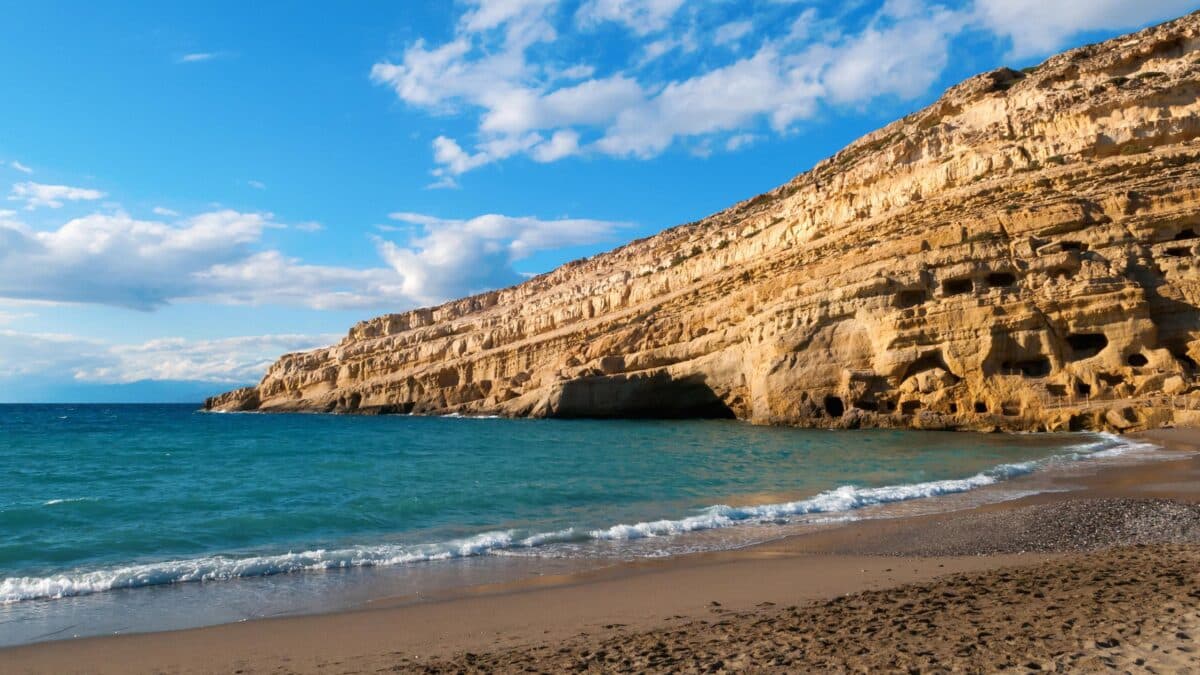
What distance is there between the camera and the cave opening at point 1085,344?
82.6 feet

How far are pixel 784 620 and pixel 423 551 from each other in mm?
5437

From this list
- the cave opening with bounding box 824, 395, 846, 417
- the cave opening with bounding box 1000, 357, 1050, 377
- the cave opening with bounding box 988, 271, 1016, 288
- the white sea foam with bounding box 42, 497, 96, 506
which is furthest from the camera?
the cave opening with bounding box 824, 395, 846, 417

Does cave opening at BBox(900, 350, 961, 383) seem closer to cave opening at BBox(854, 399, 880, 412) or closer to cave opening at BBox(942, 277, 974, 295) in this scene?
cave opening at BBox(854, 399, 880, 412)

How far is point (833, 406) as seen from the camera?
30.9m

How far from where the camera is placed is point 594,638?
19.5ft

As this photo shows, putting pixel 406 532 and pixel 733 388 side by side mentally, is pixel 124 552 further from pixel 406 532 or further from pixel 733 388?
pixel 733 388

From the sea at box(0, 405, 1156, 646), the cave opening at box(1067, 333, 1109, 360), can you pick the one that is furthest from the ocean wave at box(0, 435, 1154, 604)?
the cave opening at box(1067, 333, 1109, 360)

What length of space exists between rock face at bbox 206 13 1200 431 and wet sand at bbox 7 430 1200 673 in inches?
699

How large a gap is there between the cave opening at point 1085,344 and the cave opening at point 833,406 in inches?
327

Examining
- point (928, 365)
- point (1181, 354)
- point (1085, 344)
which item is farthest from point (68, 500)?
point (1181, 354)

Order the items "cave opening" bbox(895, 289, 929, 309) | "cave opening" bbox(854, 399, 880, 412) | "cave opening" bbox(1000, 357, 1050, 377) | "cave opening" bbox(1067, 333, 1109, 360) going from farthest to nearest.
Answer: "cave opening" bbox(854, 399, 880, 412) → "cave opening" bbox(895, 289, 929, 309) → "cave opening" bbox(1000, 357, 1050, 377) → "cave opening" bbox(1067, 333, 1109, 360)

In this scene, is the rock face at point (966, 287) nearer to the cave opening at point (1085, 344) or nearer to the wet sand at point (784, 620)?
the cave opening at point (1085, 344)

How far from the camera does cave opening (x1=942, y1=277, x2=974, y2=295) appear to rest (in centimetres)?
2772

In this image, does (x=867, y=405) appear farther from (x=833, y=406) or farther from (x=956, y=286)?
(x=956, y=286)
